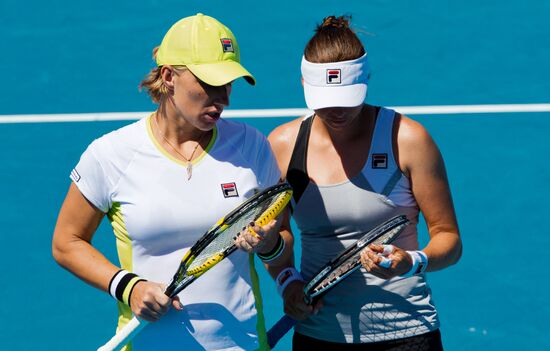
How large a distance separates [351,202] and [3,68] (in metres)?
5.45

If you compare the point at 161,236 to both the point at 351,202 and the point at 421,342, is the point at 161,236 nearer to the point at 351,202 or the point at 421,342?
the point at 351,202

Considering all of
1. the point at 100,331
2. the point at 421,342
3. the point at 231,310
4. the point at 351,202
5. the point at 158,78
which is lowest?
the point at 100,331

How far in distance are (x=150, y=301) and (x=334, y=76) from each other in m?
1.22

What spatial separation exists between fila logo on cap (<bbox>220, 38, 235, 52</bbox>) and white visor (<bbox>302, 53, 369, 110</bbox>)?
0.41 meters

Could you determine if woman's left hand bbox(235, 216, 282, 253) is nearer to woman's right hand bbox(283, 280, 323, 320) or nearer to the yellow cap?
woman's right hand bbox(283, 280, 323, 320)

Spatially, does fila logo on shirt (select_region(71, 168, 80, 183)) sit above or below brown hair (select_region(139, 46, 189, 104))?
below

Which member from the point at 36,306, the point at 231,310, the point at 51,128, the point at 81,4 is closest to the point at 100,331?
the point at 36,306

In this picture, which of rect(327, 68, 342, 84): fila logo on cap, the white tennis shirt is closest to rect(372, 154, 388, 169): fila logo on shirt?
rect(327, 68, 342, 84): fila logo on cap

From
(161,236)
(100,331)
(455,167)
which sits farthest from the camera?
(455,167)

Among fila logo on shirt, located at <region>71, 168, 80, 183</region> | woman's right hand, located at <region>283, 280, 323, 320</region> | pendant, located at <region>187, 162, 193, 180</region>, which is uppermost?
fila logo on shirt, located at <region>71, 168, 80, 183</region>

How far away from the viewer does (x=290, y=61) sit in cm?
975

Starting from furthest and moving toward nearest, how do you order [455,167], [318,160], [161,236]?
[455,167] → [318,160] → [161,236]

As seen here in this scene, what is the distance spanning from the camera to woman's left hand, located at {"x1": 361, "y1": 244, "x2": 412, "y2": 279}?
4.91 meters

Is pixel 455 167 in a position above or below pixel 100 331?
above
